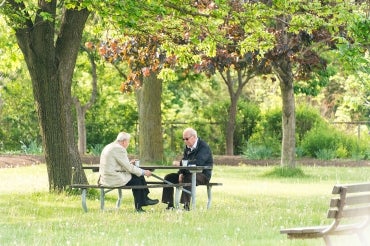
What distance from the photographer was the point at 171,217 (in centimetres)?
1535

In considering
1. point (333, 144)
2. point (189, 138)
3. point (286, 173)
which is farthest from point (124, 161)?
point (333, 144)

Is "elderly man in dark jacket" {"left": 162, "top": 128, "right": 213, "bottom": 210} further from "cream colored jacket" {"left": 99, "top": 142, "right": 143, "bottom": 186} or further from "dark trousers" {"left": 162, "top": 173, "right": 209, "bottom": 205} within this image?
"cream colored jacket" {"left": 99, "top": 142, "right": 143, "bottom": 186}

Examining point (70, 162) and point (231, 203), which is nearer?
point (231, 203)

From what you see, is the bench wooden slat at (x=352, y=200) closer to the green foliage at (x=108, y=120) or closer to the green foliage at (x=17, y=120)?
the green foliage at (x=108, y=120)

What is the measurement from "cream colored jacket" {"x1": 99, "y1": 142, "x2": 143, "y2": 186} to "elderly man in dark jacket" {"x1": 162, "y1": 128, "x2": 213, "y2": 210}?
1149 mm

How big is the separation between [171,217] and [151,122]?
16.0 meters

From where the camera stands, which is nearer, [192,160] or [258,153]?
[192,160]

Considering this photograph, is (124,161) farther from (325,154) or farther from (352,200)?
(325,154)

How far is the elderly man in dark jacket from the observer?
56.5ft

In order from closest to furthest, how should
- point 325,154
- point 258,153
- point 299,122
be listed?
1. point 325,154
2. point 258,153
3. point 299,122

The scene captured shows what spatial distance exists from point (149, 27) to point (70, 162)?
3114 mm

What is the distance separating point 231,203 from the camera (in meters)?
18.3

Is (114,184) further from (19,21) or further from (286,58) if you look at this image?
(286,58)

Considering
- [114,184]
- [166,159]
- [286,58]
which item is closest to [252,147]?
[166,159]
